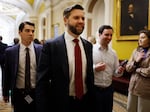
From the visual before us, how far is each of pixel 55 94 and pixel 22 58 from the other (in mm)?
1055

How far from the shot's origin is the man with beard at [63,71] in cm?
221

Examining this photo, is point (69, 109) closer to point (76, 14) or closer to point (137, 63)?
point (76, 14)

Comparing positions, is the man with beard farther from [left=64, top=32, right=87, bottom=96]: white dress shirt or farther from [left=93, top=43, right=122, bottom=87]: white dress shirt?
[left=93, top=43, right=122, bottom=87]: white dress shirt

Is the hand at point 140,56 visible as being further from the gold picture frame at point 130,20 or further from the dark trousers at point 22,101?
the gold picture frame at point 130,20

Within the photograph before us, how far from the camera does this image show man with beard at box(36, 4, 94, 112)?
2.21 meters

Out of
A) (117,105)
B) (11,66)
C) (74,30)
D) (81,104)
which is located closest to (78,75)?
(81,104)

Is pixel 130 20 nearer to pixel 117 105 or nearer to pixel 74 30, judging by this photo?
pixel 117 105

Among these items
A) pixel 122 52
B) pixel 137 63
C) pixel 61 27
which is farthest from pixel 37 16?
pixel 137 63

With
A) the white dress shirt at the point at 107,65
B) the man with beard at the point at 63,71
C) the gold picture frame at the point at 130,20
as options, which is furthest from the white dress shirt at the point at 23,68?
the gold picture frame at the point at 130,20

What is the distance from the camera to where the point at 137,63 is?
3547 mm

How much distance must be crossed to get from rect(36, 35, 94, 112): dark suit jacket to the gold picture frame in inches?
179

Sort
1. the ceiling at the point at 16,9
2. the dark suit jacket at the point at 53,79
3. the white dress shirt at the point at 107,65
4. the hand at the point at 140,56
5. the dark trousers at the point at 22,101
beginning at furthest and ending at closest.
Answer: the ceiling at the point at 16,9
the hand at the point at 140,56
the white dress shirt at the point at 107,65
the dark trousers at the point at 22,101
the dark suit jacket at the point at 53,79

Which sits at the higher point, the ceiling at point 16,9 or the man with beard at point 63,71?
the ceiling at point 16,9

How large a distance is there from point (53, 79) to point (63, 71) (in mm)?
123
